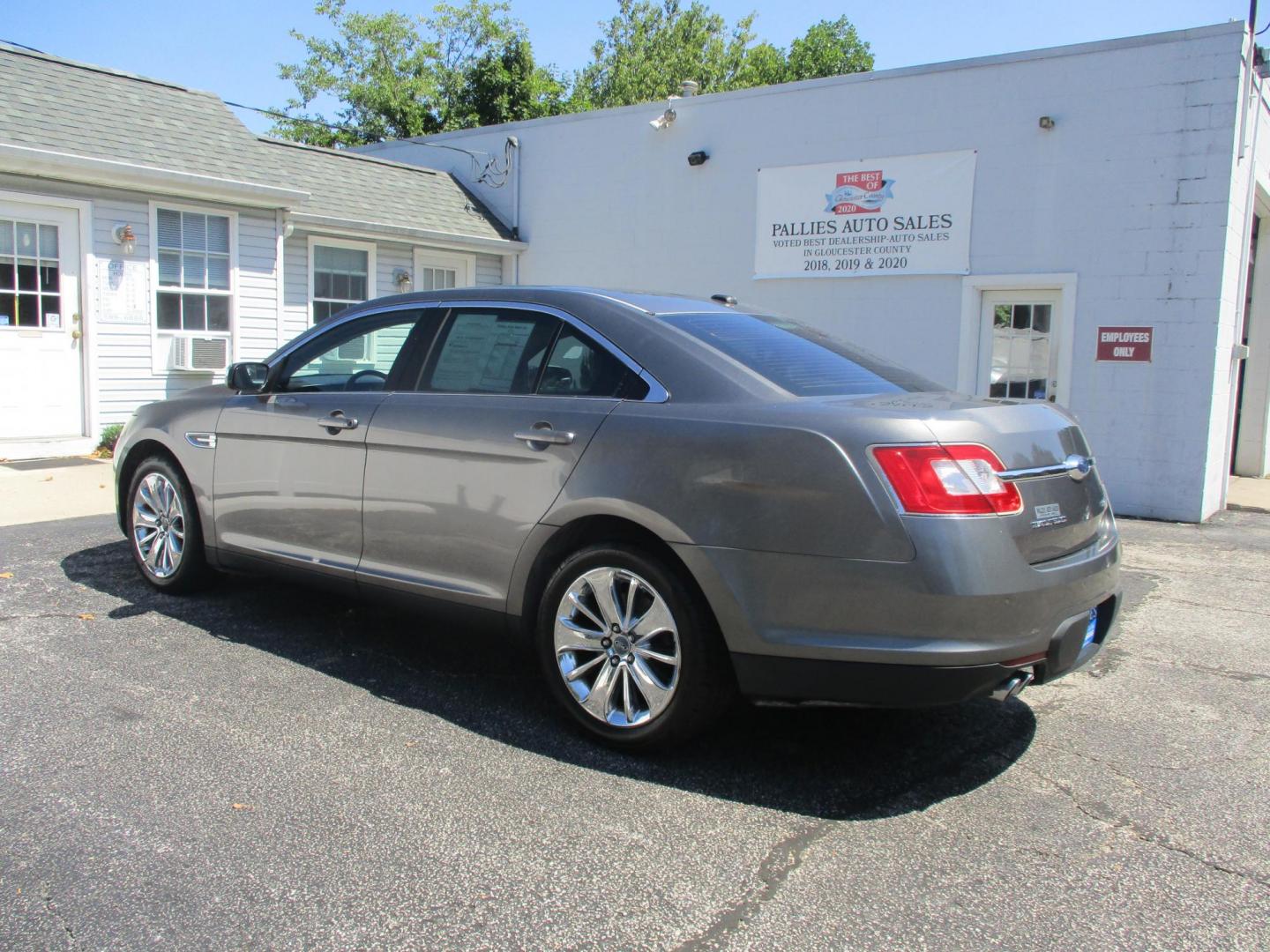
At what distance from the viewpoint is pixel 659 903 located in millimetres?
2715

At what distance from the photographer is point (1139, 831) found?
3.19 m

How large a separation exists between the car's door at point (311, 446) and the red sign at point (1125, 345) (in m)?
7.88

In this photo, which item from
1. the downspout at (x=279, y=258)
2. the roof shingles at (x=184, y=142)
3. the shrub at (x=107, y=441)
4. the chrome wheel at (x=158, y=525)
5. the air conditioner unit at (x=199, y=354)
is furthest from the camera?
the downspout at (x=279, y=258)

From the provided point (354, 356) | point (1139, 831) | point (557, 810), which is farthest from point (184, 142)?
point (1139, 831)

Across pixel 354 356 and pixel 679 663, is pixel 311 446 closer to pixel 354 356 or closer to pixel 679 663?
A: pixel 354 356

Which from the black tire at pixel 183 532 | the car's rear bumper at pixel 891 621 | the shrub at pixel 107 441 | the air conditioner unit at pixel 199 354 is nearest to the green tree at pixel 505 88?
the air conditioner unit at pixel 199 354

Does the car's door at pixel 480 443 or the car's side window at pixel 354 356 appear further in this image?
the car's side window at pixel 354 356

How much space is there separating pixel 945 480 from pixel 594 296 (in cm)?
163

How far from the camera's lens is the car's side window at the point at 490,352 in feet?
13.5

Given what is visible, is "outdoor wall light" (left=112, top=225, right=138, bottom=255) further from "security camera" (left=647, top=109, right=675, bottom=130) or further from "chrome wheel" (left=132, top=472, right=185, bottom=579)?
"security camera" (left=647, top=109, right=675, bottom=130)

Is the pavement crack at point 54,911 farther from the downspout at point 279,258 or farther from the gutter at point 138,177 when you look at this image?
the downspout at point 279,258

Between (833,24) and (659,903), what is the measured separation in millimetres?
44683

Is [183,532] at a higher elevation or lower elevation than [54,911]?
higher

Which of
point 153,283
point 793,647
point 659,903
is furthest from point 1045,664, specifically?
point 153,283
